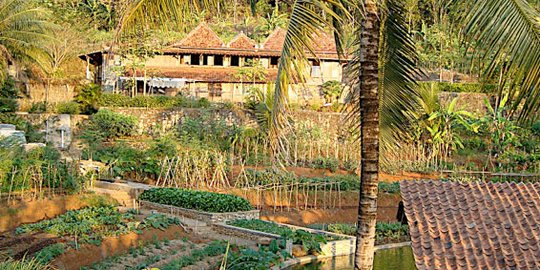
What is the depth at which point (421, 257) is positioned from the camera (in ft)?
24.5

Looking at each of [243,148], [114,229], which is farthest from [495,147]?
[114,229]

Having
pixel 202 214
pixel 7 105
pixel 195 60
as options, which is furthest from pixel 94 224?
pixel 195 60

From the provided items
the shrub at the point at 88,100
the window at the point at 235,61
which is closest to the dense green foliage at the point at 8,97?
the shrub at the point at 88,100

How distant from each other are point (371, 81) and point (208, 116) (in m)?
22.0

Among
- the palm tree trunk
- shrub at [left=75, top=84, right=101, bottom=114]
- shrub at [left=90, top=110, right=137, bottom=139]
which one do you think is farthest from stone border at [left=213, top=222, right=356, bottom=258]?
shrub at [left=75, top=84, right=101, bottom=114]

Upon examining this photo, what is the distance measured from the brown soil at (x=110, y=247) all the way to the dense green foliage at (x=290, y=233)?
5.37 ft

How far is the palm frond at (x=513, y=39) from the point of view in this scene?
6.18 metres

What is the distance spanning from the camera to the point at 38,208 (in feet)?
51.3

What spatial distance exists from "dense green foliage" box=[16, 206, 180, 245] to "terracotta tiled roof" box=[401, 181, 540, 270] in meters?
6.95

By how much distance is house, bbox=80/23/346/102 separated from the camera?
37000mm

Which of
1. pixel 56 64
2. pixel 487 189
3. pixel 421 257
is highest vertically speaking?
pixel 56 64

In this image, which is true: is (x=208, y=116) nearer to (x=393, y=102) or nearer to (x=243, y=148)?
(x=243, y=148)

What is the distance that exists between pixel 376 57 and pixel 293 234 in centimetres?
800

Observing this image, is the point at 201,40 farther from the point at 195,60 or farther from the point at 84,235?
the point at 84,235
